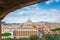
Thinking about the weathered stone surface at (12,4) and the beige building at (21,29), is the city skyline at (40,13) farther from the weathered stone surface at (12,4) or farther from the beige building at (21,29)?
the weathered stone surface at (12,4)

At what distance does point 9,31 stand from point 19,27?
0.39 metres

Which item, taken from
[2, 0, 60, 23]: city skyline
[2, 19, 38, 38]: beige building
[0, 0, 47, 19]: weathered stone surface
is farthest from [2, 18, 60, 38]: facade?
[0, 0, 47, 19]: weathered stone surface

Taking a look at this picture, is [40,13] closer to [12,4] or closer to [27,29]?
[27,29]

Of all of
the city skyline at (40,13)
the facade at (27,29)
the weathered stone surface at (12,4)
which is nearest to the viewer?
the weathered stone surface at (12,4)

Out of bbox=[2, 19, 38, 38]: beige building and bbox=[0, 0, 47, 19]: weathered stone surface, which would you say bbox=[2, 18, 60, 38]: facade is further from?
bbox=[0, 0, 47, 19]: weathered stone surface

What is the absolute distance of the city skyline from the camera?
6500mm

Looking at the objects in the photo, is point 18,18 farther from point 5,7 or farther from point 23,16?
point 5,7

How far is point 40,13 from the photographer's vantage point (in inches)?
269

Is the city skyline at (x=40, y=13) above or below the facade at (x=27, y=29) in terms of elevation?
above

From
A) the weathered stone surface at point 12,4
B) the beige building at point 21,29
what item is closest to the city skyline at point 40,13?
the beige building at point 21,29

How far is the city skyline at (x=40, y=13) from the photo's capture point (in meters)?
6.50

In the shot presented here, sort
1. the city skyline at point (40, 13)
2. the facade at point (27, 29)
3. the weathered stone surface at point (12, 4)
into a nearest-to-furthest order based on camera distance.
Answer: the weathered stone surface at point (12, 4) < the facade at point (27, 29) < the city skyline at point (40, 13)

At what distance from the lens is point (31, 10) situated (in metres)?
6.72

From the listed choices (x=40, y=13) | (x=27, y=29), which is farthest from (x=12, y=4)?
(x=40, y=13)
